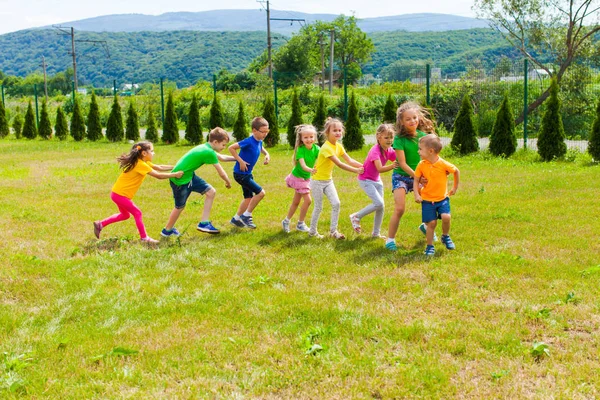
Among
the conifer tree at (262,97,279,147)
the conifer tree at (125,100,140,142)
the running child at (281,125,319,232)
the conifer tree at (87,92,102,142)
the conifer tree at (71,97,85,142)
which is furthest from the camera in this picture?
the conifer tree at (71,97,85,142)

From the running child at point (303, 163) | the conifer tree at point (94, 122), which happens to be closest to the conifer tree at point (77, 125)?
the conifer tree at point (94, 122)

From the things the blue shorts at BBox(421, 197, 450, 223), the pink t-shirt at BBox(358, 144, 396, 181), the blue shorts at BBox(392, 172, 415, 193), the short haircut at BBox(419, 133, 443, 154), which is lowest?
the blue shorts at BBox(421, 197, 450, 223)

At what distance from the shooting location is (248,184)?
8.66m

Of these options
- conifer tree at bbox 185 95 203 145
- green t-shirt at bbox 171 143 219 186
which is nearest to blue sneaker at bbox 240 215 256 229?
green t-shirt at bbox 171 143 219 186

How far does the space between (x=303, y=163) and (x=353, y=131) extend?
11.4 metres

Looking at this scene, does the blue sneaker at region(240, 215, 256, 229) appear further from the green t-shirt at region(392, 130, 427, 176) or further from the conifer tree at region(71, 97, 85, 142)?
the conifer tree at region(71, 97, 85, 142)

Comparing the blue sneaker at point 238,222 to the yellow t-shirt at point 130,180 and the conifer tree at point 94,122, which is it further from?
the conifer tree at point 94,122

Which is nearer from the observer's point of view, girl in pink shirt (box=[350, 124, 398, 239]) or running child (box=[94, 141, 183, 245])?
girl in pink shirt (box=[350, 124, 398, 239])

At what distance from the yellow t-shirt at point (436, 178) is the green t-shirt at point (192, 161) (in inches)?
111

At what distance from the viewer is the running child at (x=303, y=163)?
7.96m

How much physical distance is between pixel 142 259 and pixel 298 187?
2292 millimetres

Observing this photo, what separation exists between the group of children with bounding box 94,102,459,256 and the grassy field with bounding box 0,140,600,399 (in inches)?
10.6

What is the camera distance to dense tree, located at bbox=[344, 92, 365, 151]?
18.9 m

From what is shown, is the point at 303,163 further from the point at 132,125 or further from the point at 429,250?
the point at 132,125
